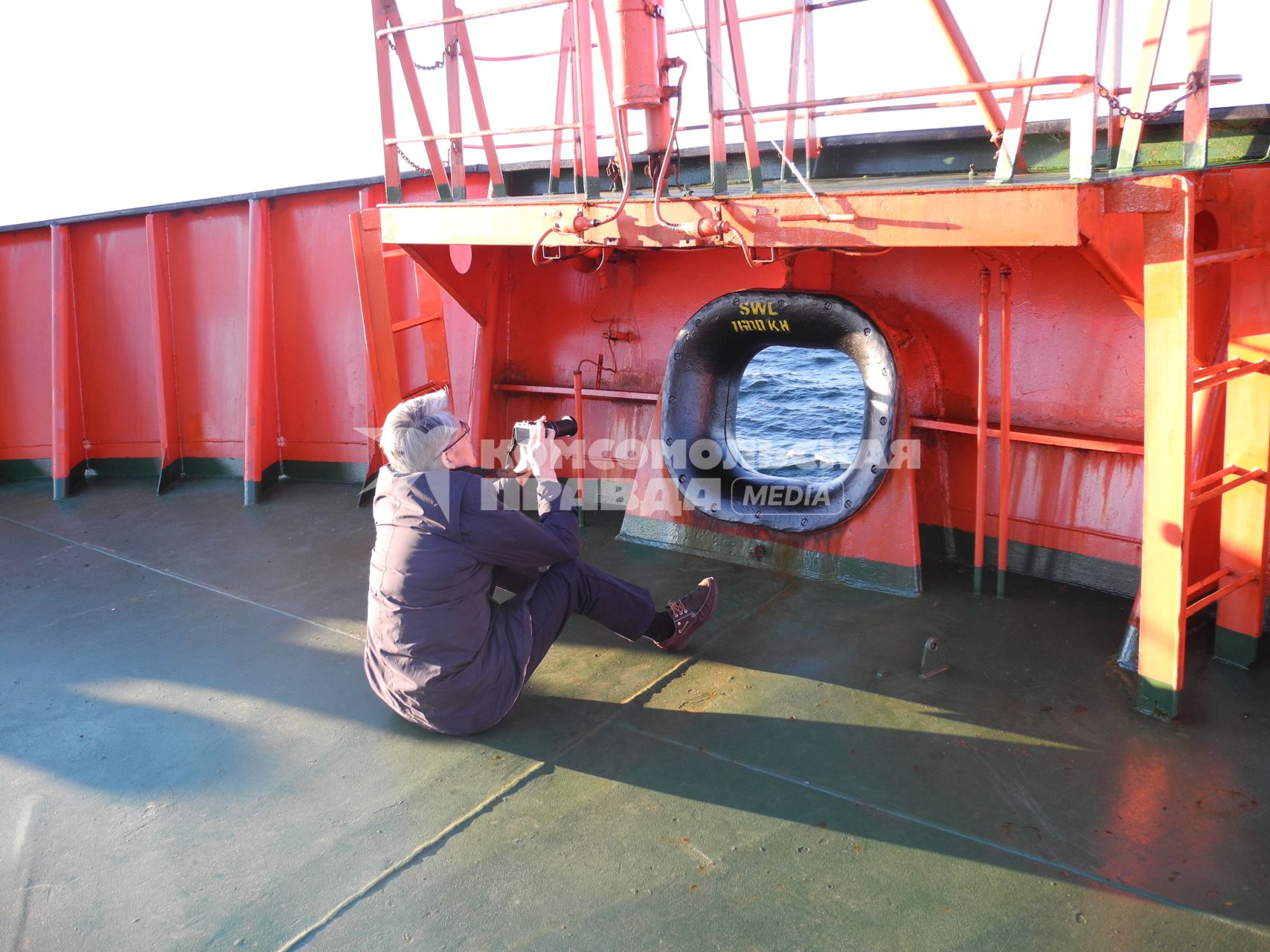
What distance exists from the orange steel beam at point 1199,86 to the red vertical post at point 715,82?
1.79 m

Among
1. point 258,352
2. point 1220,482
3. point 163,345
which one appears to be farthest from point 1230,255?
point 163,345

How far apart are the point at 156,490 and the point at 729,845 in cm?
603

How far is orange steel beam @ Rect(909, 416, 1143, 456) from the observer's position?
482 cm

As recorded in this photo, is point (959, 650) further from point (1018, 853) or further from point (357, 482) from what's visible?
point (357, 482)

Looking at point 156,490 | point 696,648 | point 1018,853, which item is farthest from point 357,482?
point 1018,853

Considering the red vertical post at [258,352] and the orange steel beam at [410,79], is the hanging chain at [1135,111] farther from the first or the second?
the red vertical post at [258,352]

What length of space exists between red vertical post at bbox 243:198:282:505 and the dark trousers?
142 inches

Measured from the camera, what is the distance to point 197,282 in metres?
7.74

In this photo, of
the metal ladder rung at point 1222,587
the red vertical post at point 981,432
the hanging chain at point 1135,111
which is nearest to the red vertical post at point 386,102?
the red vertical post at point 981,432

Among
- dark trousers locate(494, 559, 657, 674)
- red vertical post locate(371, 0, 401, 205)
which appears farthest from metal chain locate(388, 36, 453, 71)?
dark trousers locate(494, 559, 657, 674)

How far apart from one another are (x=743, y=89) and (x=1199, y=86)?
6.07 feet

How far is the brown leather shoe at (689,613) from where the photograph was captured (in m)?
4.52

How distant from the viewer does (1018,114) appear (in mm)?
3715

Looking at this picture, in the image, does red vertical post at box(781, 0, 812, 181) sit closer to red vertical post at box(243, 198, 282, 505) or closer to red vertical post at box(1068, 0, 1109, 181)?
red vertical post at box(1068, 0, 1109, 181)
